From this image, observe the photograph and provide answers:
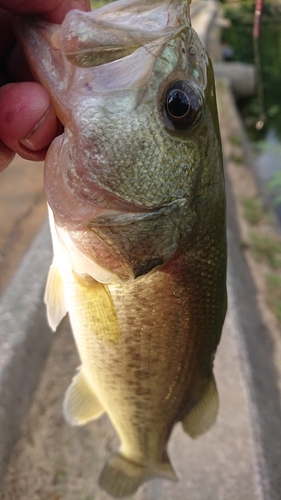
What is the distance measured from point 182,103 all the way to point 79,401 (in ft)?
3.66

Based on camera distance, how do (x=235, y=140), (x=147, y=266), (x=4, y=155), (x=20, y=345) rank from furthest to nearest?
(x=235, y=140)
(x=20, y=345)
(x=4, y=155)
(x=147, y=266)

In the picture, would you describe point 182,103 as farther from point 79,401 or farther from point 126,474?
point 126,474

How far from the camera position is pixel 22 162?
566 cm

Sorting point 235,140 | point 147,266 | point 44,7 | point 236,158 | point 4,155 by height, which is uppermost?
point 44,7

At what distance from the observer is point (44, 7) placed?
36.2 inches

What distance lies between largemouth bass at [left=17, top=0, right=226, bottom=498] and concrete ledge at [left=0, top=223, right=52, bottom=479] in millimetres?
868

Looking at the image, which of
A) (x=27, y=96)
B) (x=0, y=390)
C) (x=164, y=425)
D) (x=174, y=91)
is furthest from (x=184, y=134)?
(x=0, y=390)

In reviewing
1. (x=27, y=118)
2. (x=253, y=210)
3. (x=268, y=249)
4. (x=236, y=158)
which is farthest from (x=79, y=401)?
(x=236, y=158)

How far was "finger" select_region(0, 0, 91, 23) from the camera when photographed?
896mm

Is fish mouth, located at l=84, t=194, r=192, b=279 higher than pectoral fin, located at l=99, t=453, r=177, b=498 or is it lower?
higher

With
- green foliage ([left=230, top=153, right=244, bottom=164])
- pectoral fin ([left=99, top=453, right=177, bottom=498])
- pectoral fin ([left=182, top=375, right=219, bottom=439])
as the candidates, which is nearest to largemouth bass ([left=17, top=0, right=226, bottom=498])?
pectoral fin ([left=182, top=375, right=219, bottom=439])

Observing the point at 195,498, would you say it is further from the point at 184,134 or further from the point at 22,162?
the point at 22,162

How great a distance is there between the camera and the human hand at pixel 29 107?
2.95 ft

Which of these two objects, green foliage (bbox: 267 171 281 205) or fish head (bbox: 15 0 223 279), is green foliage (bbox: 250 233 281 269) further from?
fish head (bbox: 15 0 223 279)
